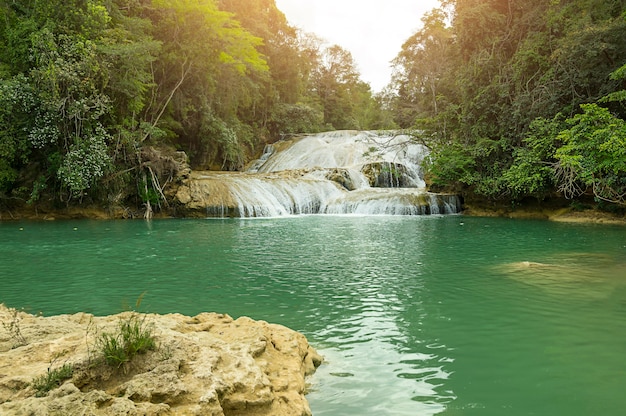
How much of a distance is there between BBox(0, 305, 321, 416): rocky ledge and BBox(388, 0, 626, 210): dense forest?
36.3ft

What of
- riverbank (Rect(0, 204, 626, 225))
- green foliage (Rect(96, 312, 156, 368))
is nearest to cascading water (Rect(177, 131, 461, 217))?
riverbank (Rect(0, 204, 626, 225))

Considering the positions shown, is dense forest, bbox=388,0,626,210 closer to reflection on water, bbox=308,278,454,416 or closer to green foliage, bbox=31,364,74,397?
reflection on water, bbox=308,278,454,416

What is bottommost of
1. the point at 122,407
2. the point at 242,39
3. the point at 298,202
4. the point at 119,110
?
the point at 122,407

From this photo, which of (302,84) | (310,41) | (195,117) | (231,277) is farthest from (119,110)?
(310,41)

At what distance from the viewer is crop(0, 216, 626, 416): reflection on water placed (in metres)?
3.33

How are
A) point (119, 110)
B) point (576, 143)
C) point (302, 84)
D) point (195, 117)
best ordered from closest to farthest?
point (576, 143), point (119, 110), point (195, 117), point (302, 84)

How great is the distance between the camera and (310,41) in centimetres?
4578

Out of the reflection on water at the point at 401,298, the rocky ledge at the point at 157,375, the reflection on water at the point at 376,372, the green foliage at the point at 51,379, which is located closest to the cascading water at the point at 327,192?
the reflection on water at the point at 401,298

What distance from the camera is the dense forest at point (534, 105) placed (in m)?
12.4

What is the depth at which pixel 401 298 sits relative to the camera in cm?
591

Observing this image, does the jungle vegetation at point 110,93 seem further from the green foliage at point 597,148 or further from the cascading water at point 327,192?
the green foliage at point 597,148

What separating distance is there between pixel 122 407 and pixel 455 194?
61.6ft

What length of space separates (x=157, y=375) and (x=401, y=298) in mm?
3959

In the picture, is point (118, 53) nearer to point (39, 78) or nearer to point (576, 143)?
point (39, 78)
